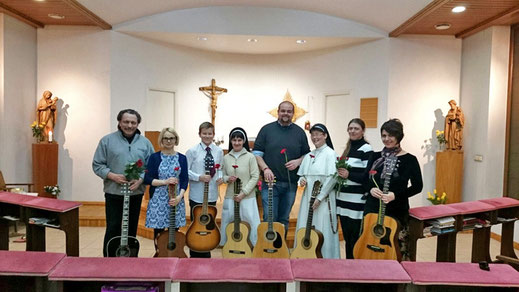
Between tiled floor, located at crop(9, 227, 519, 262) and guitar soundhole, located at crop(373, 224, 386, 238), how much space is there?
1.52m

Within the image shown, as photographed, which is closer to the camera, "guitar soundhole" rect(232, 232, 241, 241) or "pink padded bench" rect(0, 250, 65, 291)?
"pink padded bench" rect(0, 250, 65, 291)

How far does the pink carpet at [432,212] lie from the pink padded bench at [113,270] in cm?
190

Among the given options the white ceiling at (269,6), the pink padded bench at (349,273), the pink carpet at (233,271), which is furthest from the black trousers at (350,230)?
the white ceiling at (269,6)

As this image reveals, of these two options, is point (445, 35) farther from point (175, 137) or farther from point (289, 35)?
point (175, 137)

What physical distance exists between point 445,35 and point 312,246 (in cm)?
466

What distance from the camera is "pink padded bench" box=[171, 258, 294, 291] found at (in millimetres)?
1968

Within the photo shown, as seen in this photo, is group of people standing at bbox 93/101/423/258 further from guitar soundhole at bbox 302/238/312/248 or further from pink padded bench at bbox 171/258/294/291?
pink padded bench at bbox 171/258/294/291

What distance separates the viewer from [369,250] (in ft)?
8.66

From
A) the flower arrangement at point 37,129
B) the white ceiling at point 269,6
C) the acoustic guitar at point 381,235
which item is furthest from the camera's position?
the flower arrangement at point 37,129

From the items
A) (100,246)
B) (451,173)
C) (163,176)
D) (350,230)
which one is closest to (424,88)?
(451,173)

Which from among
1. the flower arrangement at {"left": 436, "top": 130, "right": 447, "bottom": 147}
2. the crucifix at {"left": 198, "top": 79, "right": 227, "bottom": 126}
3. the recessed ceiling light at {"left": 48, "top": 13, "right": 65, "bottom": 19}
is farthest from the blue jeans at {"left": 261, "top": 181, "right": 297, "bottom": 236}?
the crucifix at {"left": 198, "top": 79, "right": 227, "bottom": 126}

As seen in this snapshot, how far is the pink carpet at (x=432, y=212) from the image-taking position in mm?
2855

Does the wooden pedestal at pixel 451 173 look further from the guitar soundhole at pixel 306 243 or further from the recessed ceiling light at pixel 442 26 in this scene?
the guitar soundhole at pixel 306 243

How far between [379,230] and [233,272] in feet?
3.90
